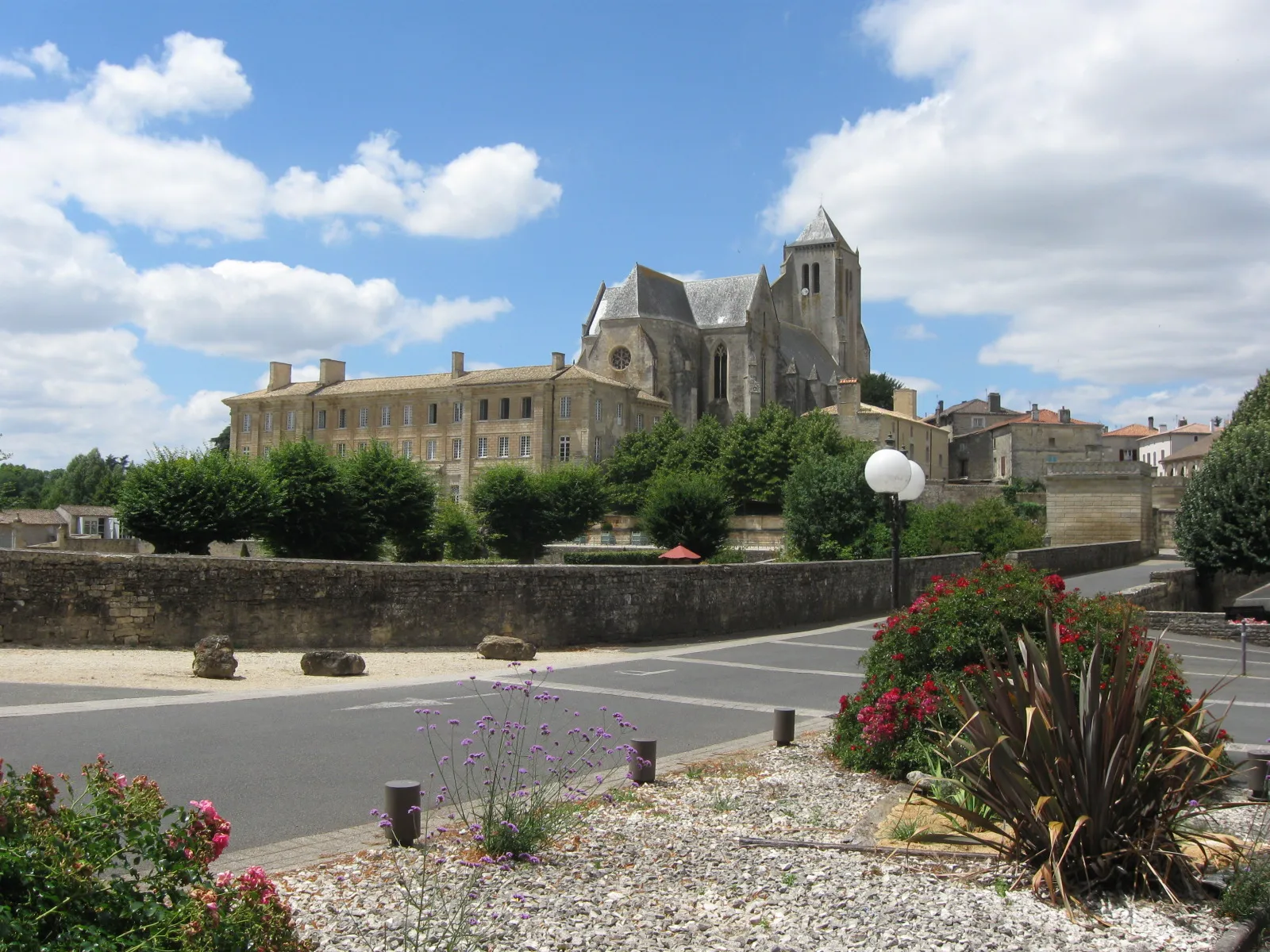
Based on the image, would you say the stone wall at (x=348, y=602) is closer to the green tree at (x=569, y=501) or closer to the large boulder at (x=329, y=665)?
the large boulder at (x=329, y=665)

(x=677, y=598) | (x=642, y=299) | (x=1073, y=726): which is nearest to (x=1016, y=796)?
(x=1073, y=726)

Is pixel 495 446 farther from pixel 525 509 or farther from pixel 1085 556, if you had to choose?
pixel 1085 556

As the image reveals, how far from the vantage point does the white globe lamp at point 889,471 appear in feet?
41.3

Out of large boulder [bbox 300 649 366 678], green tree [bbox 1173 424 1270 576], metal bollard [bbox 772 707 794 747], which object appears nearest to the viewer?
metal bollard [bbox 772 707 794 747]

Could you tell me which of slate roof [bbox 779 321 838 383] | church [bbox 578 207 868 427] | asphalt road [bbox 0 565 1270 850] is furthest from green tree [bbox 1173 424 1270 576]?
slate roof [bbox 779 321 838 383]

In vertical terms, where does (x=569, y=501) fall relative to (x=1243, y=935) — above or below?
above

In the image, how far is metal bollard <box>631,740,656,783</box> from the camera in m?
7.00

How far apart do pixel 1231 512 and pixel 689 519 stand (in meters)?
21.5

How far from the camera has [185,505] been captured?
3288 cm

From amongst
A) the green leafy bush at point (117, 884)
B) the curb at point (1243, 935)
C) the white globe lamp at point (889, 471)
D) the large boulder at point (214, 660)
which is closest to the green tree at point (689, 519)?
the white globe lamp at point (889, 471)

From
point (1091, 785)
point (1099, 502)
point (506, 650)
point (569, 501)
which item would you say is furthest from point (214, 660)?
point (1099, 502)

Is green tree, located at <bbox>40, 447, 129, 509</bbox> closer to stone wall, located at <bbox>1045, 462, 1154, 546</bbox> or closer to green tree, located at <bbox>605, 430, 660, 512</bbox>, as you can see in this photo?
green tree, located at <bbox>605, 430, 660, 512</bbox>

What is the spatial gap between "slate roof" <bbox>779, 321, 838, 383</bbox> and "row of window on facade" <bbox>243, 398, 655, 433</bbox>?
65.2 feet

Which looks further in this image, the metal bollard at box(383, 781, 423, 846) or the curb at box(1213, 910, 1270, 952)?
the metal bollard at box(383, 781, 423, 846)
